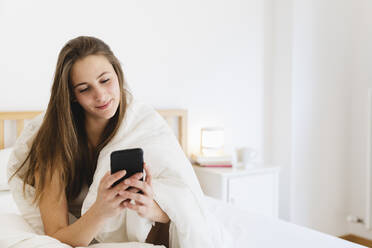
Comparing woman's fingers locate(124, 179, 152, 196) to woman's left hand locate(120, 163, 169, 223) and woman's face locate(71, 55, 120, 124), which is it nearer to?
woman's left hand locate(120, 163, 169, 223)

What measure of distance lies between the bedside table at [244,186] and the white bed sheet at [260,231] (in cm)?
66

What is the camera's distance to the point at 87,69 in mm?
1123

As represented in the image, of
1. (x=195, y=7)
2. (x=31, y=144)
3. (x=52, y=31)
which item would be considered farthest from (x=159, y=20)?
(x=31, y=144)

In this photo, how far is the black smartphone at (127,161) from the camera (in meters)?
0.90

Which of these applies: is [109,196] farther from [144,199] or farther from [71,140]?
[71,140]

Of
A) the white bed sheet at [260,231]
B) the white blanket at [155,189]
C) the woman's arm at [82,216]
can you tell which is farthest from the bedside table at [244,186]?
the woman's arm at [82,216]

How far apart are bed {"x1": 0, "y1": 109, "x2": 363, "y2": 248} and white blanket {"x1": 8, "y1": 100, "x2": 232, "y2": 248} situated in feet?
0.20

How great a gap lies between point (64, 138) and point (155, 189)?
0.31 metres

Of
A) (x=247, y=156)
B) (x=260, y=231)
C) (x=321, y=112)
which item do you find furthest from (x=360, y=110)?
(x=260, y=231)

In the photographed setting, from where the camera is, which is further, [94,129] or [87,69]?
[94,129]

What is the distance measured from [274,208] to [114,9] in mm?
1667

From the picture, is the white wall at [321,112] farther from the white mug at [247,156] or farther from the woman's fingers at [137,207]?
the woman's fingers at [137,207]

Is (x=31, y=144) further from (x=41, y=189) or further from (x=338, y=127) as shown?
(x=338, y=127)

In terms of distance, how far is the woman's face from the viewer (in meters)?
1.12
